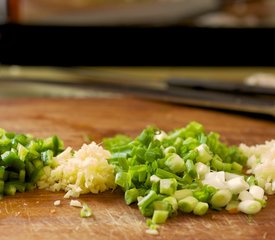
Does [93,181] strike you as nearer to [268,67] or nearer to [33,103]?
[33,103]

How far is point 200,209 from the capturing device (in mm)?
1326

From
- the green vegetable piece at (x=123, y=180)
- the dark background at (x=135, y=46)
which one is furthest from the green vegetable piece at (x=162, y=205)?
the dark background at (x=135, y=46)

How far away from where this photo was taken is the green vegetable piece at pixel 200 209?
1.33m

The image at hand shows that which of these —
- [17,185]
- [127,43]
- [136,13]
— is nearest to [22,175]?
[17,185]

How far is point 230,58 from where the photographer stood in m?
3.26

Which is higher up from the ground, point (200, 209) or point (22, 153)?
point (22, 153)

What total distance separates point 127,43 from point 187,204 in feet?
6.10

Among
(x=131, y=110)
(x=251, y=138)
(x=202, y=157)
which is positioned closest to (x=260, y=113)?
(x=251, y=138)

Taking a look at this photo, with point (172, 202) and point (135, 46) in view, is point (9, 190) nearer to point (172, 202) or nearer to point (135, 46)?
point (172, 202)

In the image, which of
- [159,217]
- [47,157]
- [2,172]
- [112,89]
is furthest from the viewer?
[112,89]

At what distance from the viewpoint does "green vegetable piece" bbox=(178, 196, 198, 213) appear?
1324mm

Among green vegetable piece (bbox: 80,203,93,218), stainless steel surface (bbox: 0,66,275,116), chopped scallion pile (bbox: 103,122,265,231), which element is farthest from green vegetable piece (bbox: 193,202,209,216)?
stainless steel surface (bbox: 0,66,275,116)

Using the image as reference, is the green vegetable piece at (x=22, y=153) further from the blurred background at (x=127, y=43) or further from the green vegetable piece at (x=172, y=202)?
the blurred background at (x=127, y=43)

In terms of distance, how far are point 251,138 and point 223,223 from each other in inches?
28.5
